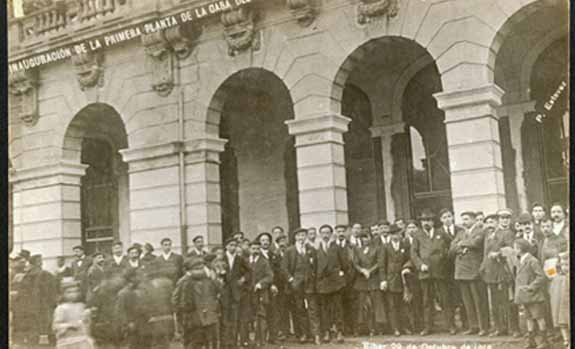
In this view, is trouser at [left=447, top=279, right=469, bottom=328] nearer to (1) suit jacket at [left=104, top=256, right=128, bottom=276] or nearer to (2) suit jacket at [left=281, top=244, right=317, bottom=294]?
(2) suit jacket at [left=281, top=244, right=317, bottom=294]

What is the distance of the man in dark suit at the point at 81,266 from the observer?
427 centimetres

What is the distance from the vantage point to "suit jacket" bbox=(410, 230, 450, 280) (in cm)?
374

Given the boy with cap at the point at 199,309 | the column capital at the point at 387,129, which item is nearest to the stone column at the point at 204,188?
the boy with cap at the point at 199,309

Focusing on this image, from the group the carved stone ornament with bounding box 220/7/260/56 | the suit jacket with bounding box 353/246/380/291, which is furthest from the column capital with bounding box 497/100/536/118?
the carved stone ornament with bounding box 220/7/260/56

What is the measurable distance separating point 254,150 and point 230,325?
44.4 inches

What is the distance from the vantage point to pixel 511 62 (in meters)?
3.82

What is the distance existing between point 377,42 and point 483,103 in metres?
0.75

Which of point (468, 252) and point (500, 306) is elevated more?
point (468, 252)

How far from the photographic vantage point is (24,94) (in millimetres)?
4371

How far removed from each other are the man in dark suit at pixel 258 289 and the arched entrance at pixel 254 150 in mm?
145

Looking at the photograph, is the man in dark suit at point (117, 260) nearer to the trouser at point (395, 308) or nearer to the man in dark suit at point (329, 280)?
the man in dark suit at point (329, 280)

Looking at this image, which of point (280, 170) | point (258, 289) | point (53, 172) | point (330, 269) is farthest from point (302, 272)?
point (53, 172)

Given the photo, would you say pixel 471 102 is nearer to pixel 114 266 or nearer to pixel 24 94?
pixel 114 266

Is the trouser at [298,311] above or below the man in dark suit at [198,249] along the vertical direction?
below
